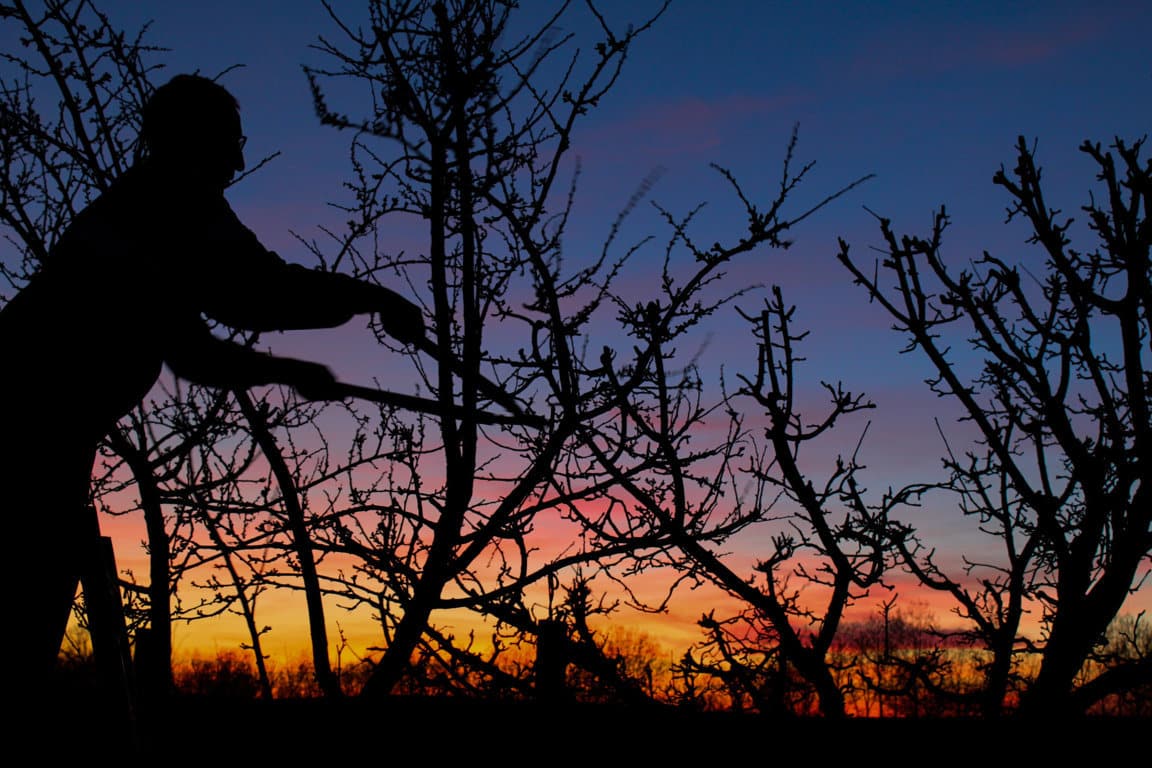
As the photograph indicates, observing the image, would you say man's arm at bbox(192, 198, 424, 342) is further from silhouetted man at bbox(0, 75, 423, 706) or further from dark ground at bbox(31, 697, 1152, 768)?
dark ground at bbox(31, 697, 1152, 768)

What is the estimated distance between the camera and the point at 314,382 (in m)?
2.55

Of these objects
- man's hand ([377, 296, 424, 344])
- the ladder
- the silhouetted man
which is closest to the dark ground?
the ladder

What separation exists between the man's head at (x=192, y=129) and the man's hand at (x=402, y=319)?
0.65 m

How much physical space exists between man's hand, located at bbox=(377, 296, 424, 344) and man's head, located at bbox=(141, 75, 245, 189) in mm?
654

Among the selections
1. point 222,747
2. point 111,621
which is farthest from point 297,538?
point 111,621

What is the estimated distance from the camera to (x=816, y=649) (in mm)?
7086

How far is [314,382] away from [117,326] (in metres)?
0.56

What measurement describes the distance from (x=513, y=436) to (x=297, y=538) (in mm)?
1996

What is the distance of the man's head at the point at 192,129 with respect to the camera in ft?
9.14

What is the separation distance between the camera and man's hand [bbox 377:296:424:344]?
9.30 ft

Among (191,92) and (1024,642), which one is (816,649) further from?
(191,92)

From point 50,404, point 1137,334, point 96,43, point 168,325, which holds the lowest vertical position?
point 50,404

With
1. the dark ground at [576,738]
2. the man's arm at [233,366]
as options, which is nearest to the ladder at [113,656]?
the dark ground at [576,738]

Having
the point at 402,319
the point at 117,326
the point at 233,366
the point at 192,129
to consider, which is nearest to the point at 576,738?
the point at 402,319
